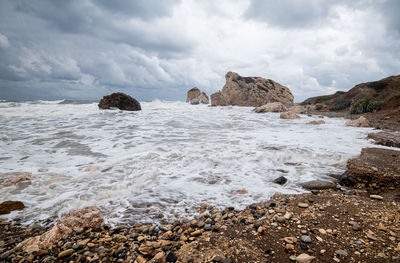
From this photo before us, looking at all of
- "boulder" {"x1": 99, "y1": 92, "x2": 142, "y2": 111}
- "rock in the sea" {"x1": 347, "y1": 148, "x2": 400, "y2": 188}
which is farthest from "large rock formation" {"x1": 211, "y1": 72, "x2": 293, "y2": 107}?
"rock in the sea" {"x1": 347, "y1": 148, "x2": 400, "y2": 188}

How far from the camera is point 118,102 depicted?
18.7 meters

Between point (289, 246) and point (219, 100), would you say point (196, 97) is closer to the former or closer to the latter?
point (219, 100)

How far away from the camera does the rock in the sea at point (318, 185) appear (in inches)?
118

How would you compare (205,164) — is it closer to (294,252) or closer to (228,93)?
(294,252)

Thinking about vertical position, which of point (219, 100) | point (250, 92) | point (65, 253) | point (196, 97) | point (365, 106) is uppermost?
point (250, 92)

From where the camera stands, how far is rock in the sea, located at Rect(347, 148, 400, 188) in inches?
121

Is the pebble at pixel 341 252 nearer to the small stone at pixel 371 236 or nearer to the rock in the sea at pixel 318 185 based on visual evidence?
the small stone at pixel 371 236

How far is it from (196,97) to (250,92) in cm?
1247

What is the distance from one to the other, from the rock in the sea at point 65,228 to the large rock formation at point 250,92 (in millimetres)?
28153

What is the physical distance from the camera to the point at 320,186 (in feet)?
9.91

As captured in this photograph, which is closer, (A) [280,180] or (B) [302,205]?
(B) [302,205]

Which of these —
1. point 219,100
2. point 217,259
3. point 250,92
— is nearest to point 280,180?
point 217,259

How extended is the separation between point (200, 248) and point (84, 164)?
3588mm

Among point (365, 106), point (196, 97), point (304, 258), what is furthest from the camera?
point (196, 97)
